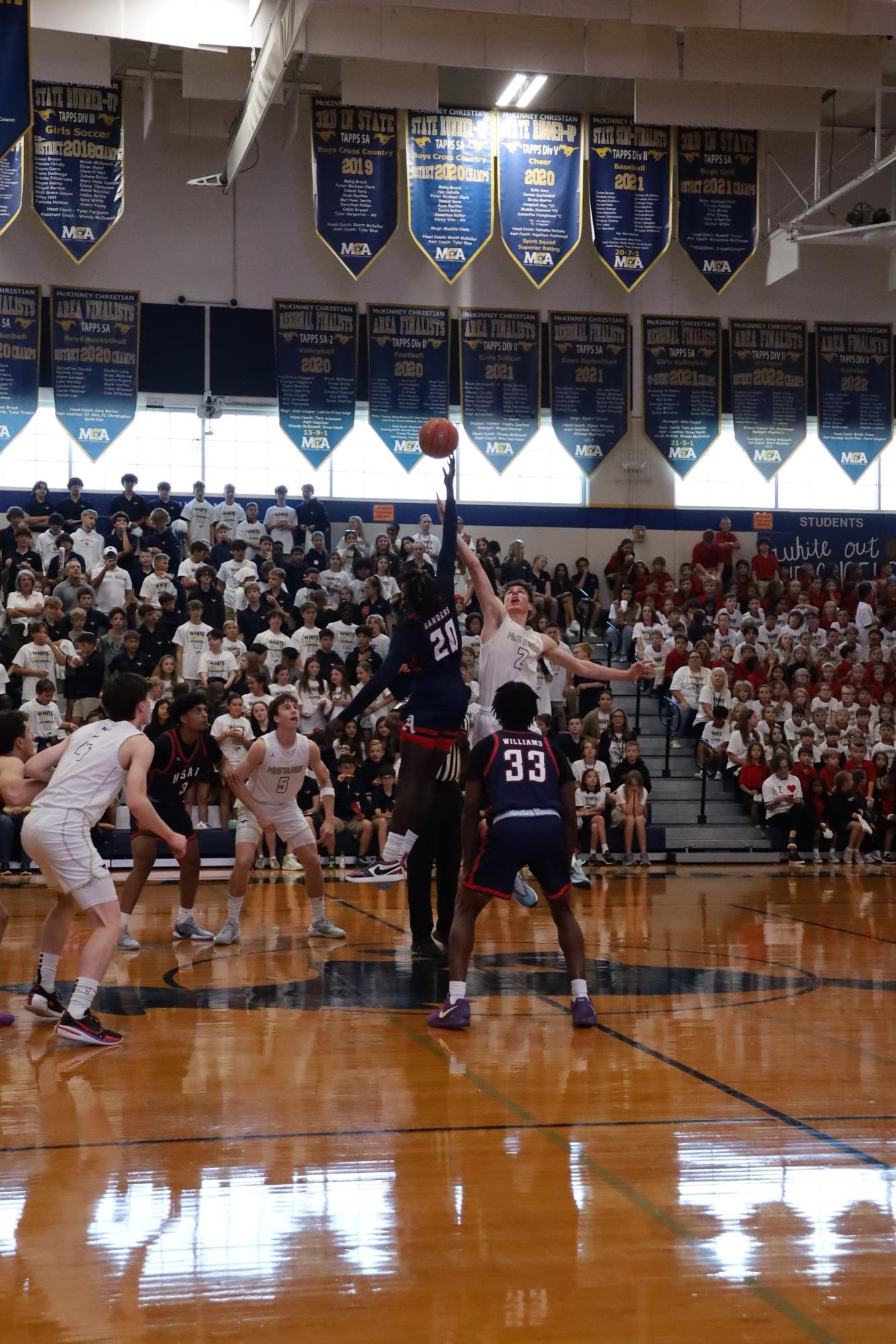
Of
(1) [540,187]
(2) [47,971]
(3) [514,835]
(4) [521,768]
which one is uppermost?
(1) [540,187]

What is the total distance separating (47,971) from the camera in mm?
6773

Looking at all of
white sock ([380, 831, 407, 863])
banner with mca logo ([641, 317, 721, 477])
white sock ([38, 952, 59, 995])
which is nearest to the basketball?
white sock ([380, 831, 407, 863])

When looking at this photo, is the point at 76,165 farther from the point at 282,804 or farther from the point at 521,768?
the point at 521,768

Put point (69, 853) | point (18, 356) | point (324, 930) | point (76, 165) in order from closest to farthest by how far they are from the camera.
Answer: point (69, 853) < point (324, 930) < point (76, 165) < point (18, 356)

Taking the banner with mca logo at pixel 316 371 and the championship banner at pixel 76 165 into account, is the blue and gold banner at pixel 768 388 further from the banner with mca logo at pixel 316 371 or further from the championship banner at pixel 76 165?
the championship banner at pixel 76 165

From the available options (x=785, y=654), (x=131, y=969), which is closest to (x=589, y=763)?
(x=785, y=654)

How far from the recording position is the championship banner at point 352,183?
19875mm

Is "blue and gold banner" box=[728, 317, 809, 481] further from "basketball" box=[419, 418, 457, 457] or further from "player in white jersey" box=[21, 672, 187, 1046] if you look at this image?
"player in white jersey" box=[21, 672, 187, 1046]

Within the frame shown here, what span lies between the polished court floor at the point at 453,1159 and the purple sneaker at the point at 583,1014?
0.08 metres

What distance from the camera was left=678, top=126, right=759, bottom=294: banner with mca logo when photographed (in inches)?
803

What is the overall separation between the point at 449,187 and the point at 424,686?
14167 millimetres

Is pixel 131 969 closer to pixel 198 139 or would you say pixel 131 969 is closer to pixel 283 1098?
pixel 283 1098

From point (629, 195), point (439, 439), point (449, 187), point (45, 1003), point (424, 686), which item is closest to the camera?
point (45, 1003)

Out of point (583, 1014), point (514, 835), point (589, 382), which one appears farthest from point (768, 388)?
point (583, 1014)
